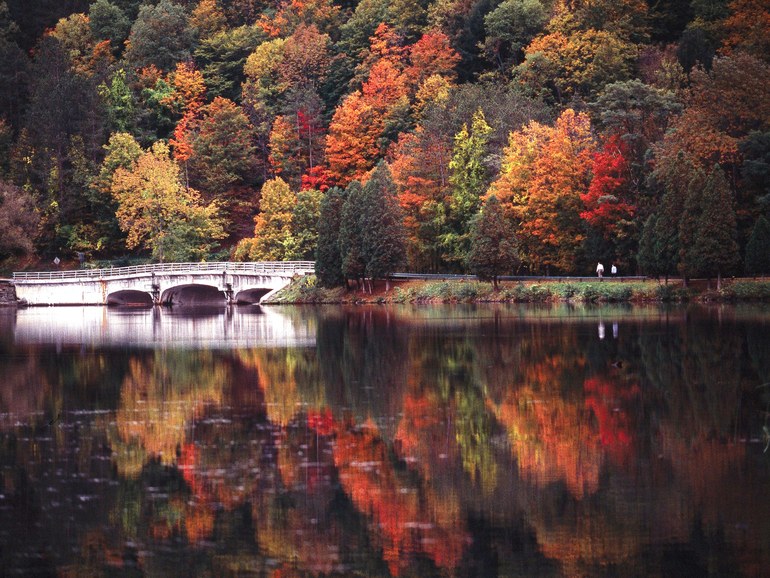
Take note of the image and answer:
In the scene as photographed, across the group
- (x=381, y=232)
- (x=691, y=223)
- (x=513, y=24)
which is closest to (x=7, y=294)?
(x=381, y=232)

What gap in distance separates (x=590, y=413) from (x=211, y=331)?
32.9 meters

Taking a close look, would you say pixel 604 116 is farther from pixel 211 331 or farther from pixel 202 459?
pixel 202 459

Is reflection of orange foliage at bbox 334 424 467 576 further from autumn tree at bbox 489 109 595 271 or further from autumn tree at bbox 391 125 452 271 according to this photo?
autumn tree at bbox 391 125 452 271

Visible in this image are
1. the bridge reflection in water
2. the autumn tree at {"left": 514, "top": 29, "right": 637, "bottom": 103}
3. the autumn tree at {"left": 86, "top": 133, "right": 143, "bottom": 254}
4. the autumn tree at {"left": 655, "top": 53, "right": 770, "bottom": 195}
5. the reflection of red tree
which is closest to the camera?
the reflection of red tree

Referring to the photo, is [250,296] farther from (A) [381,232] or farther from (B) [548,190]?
(B) [548,190]

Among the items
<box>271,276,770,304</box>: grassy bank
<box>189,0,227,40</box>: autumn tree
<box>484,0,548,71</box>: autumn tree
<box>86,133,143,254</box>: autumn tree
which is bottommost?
<box>271,276,770,304</box>: grassy bank

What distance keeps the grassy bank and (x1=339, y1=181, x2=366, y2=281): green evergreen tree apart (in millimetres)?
2435

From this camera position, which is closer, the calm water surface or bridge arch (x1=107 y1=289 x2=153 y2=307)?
the calm water surface

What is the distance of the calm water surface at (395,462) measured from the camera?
16422mm

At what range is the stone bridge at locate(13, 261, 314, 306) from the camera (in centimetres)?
9019

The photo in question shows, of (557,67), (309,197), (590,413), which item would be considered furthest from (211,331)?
(557,67)

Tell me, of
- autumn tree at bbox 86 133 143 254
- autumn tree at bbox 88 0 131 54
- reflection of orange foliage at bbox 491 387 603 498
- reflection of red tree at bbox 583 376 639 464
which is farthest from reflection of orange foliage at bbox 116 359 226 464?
autumn tree at bbox 88 0 131 54

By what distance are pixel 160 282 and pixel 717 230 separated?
150ft

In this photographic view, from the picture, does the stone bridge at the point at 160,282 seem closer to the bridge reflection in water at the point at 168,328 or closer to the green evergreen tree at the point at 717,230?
the bridge reflection in water at the point at 168,328
